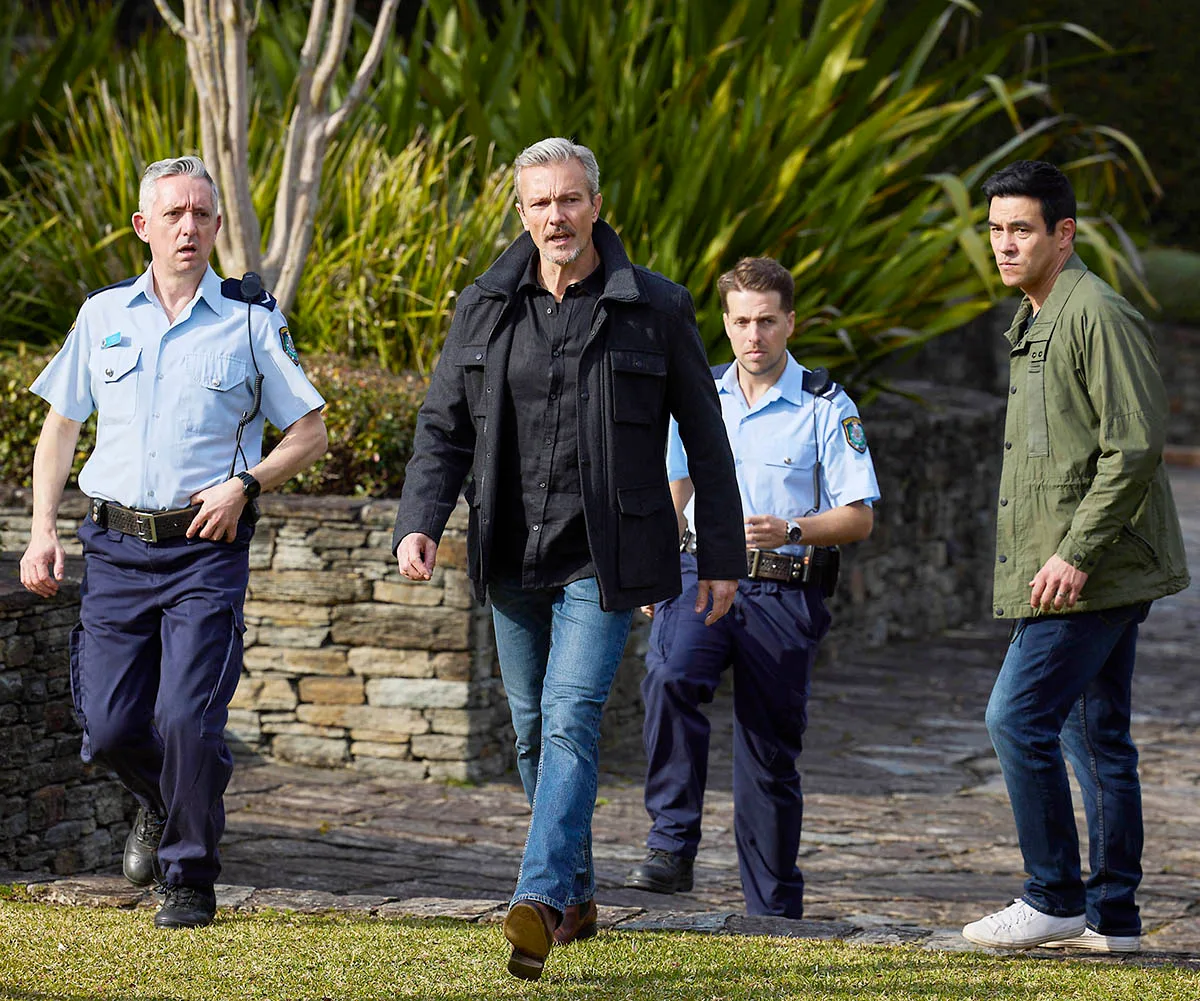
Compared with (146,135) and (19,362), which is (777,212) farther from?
(19,362)

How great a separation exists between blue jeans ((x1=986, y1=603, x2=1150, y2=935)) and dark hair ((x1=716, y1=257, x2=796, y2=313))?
1.37 metres

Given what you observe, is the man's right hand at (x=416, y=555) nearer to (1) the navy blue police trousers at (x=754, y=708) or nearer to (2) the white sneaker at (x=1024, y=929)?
(1) the navy blue police trousers at (x=754, y=708)

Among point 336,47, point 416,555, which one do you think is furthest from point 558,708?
point 336,47

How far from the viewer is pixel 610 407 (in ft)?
14.1

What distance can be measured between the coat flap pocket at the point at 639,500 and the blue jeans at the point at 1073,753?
0.97m

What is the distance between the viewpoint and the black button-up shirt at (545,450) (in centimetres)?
434

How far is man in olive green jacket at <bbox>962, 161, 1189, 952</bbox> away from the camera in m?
4.46

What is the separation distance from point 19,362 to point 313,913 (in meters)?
4.68

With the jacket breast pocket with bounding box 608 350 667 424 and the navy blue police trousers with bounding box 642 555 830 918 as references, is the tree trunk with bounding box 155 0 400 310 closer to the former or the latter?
the navy blue police trousers with bounding box 642 555 830 918

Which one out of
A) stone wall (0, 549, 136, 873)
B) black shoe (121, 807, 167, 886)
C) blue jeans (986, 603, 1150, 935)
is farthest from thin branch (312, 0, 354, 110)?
blue jeans (986, 603, 1150, 935)

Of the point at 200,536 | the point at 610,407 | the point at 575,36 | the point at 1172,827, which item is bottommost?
the point at 1172,827

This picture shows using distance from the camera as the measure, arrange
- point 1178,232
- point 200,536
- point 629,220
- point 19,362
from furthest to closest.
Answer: point 1178,232 → point 629,220 → point 19,362 → point 200,536

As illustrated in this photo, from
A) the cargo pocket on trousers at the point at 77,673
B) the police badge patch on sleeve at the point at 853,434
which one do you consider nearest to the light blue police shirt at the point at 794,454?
the police badge patch on sleeve at the point at 853,434

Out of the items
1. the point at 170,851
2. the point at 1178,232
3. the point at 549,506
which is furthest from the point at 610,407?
the point at 1178,232
